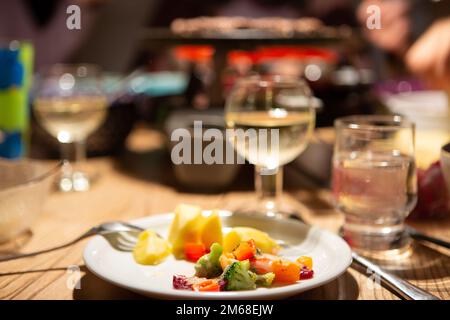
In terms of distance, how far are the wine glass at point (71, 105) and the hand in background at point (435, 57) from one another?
2.33 feet

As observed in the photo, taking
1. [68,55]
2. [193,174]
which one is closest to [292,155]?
[193,174]

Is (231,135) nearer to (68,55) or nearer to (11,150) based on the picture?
(11,150)

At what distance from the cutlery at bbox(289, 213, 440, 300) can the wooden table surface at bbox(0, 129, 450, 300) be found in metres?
0.01

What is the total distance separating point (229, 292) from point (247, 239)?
136 mm

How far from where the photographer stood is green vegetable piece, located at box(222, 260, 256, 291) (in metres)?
0.60

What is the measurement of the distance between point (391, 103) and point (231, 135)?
2.59 ft

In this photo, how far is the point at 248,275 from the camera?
607mm

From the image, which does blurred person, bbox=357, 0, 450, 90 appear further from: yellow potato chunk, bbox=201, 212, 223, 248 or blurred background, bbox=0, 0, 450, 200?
yellow potato chunk, bbox=201, 212, 223, 248

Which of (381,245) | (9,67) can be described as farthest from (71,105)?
(381,245)

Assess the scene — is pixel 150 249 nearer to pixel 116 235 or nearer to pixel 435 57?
pixel 116 235

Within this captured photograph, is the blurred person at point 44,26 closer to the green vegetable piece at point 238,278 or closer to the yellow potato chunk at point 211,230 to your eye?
the yellow potato chunk at point 211,230

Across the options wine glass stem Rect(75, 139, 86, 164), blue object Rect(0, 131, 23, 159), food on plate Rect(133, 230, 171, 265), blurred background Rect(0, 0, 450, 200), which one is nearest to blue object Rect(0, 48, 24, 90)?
blurred background Rect(0, 0, 450, 200)

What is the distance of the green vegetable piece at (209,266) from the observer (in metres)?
0.65
